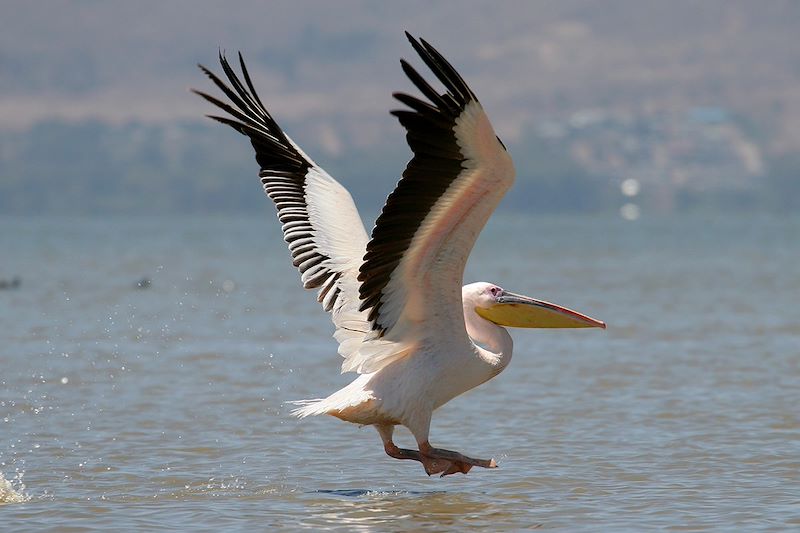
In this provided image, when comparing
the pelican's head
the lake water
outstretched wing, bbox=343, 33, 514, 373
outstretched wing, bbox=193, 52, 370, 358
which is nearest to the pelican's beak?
the pelican's head

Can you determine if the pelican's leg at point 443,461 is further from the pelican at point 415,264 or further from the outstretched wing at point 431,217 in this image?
the outstretched wing at point 431,217

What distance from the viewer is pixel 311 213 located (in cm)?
802

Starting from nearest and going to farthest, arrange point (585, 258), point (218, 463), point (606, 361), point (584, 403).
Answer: point (218, 463), point (584, 403), point (606, 361), point (585, 258)

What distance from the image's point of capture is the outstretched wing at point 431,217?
5.95m

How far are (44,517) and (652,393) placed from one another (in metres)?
5.10

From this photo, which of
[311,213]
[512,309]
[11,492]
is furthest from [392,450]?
[11,492]

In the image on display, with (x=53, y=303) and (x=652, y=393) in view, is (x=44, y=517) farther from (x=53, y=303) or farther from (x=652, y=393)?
(x=53, y=303)

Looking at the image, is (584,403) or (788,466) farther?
(584,403)

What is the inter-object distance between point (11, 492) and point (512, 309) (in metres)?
2.70

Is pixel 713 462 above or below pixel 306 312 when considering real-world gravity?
below

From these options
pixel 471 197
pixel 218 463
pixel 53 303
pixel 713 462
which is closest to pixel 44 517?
pixel 218 463

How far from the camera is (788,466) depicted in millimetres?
7617

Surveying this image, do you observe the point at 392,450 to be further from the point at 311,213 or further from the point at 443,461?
the point at 311,213

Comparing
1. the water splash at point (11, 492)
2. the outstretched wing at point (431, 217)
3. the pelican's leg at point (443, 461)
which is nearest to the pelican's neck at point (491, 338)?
the outstretched wing at point (431, 217)
